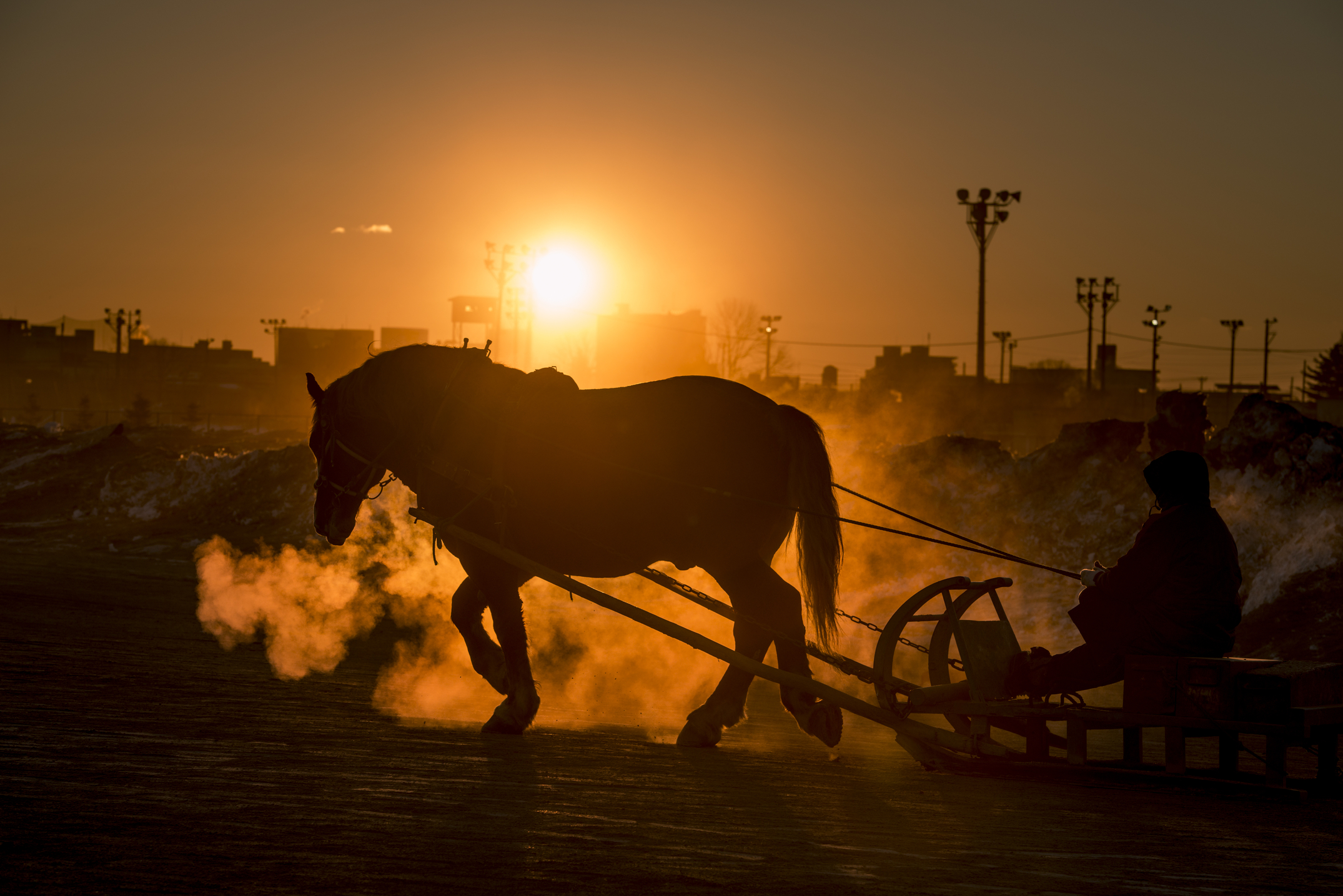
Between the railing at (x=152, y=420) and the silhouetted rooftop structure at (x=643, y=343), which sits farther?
the silhouetted rooftop structure at (x=643, y=343)

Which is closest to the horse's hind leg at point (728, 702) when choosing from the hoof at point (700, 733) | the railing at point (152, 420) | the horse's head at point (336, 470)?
the hoof at point (700, 733)

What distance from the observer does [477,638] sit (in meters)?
7.05

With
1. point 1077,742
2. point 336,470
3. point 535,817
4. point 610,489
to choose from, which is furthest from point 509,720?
point 1077,742

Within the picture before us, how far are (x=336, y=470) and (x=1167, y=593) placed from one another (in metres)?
5.17

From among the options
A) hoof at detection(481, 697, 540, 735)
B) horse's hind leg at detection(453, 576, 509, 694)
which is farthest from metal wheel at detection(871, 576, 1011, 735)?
horse's hind leg at detection(453, 576, 509, 694)

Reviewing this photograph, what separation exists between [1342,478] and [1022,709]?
37.8 ft

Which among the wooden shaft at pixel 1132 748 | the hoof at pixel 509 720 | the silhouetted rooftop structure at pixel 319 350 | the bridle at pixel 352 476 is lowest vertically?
the hoof at pixel 509 720

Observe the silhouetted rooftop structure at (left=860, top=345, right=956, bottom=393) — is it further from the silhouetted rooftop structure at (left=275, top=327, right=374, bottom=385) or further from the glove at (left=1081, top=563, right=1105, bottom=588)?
the glove at (left=1081, top=563, right=1105, bottom=588)

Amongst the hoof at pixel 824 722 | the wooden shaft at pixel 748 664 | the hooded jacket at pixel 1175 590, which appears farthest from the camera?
the hoof at pixel 824 722

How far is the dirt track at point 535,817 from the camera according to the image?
12.6 ft

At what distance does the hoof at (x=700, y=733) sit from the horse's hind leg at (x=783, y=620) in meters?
0.48

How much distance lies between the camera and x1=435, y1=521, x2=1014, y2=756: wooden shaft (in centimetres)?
601

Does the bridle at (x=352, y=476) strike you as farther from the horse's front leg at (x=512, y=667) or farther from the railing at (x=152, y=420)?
the railing at (x=152, y=420)

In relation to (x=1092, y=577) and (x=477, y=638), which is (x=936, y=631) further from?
(x=477, y=638)
